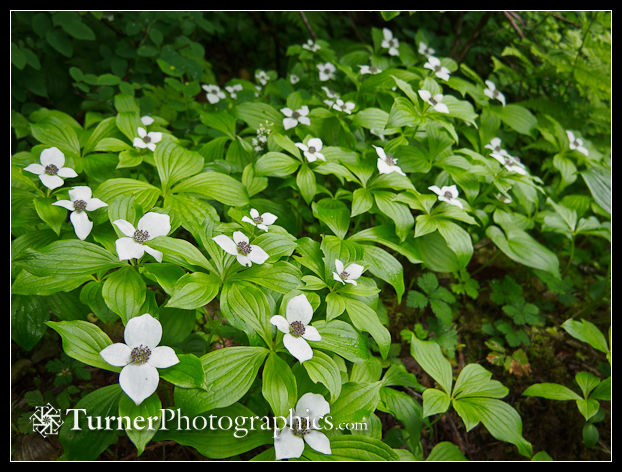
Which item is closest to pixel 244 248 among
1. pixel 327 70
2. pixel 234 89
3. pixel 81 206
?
pixel 81 206

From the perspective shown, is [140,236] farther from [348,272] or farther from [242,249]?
[348,272]

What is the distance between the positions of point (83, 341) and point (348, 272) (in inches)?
38.5

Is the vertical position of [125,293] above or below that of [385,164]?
below

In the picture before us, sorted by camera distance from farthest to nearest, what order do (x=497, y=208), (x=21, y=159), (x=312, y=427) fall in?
(x=497, y=208) → (x=21, y=159) → (x=312, y=427)

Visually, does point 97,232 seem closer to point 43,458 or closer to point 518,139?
point 43,458

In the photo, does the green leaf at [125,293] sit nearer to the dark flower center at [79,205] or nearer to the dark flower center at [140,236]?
the dark flower center at [140,236]

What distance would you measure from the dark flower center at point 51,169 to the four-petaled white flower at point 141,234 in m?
0.59

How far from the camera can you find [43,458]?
2.01 m

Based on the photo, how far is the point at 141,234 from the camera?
5.19 feet

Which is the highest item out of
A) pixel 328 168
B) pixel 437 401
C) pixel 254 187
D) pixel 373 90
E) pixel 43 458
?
pixel 373 90

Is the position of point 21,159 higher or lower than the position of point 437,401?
higher

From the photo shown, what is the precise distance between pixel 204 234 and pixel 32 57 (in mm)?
2301

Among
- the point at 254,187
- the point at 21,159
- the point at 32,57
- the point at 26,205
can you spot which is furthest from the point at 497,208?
the point at 32,57

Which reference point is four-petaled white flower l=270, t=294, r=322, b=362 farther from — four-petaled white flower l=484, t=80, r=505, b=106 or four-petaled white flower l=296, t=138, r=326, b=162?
four-petaled white flower l=484, t=80, r=505, b=106
